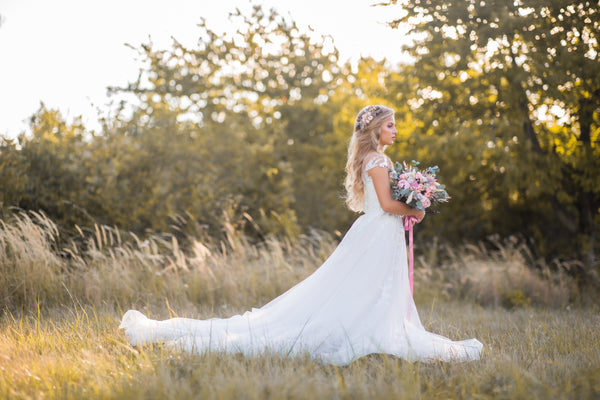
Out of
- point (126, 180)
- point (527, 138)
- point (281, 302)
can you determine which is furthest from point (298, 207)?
point (281, 302)

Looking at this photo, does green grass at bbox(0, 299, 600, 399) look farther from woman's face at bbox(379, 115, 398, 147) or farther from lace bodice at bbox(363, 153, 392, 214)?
woman's face at bbox(379, 115, 398, 147)

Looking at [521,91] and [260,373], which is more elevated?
[521,91]

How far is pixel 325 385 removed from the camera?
113 inches

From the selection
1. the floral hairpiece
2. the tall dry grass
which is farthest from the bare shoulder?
the tall dry grass

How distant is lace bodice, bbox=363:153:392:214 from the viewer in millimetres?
4145

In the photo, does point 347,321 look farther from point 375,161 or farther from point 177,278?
point 177,278

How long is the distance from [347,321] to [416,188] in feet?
4.10

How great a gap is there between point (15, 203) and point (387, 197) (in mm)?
6240

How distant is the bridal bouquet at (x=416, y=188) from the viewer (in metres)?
4.01

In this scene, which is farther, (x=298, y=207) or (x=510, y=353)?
(x=298, y=207)

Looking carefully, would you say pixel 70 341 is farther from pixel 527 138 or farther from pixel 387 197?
pixel 527 138

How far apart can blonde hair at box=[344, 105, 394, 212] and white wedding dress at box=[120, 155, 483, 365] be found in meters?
0.26

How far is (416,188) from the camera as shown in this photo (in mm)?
4012

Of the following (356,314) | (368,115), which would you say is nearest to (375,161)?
(368,115)
